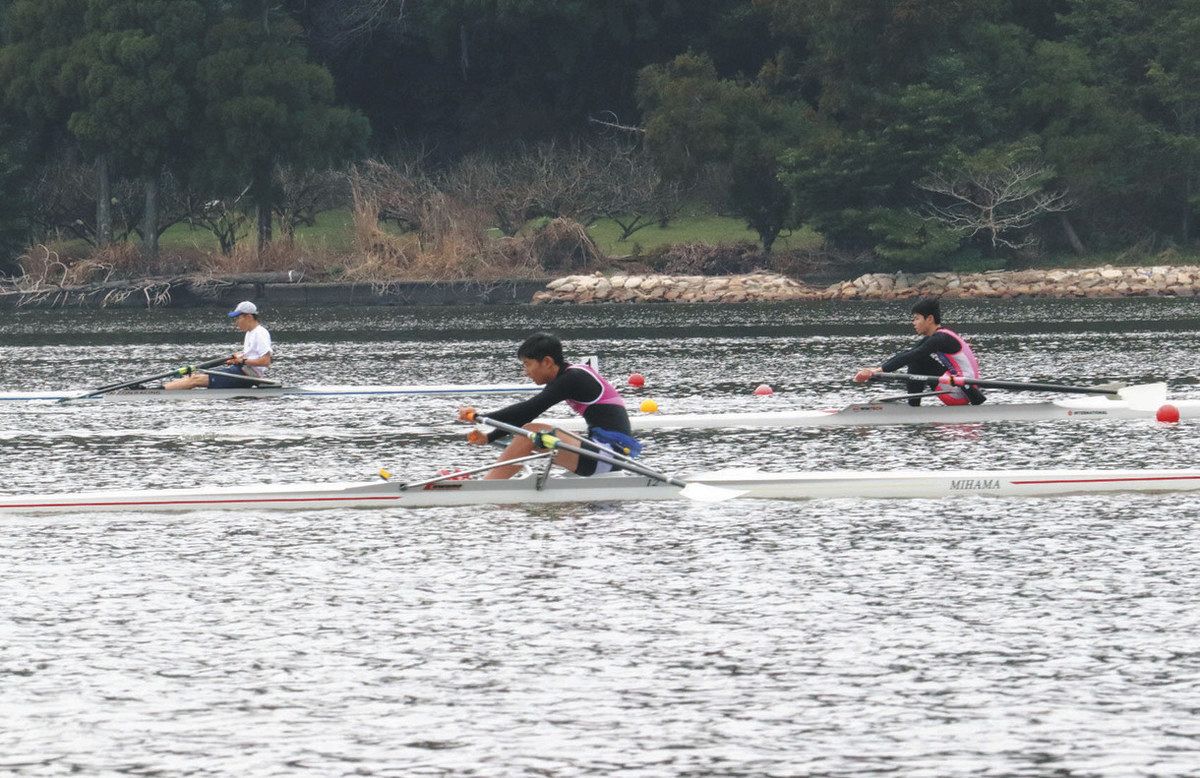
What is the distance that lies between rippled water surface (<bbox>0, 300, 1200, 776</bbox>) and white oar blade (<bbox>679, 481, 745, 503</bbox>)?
0.50 feet

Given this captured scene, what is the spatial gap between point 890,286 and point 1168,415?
46263 mm

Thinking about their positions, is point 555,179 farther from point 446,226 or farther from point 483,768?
point 483,768

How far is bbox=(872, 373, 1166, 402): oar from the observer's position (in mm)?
24297

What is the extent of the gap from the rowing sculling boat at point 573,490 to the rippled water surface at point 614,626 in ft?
0.52

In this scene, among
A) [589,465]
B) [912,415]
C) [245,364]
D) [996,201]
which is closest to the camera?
[589,465]

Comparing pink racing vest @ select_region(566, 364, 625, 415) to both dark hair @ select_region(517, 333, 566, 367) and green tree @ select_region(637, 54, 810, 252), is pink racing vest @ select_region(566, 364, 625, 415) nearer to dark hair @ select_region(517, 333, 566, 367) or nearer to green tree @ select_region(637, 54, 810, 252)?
dark hair @ select_region(517, 333, 566, 367)

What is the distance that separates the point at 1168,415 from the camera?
998 inches

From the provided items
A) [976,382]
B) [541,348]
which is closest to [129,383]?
[976,382]

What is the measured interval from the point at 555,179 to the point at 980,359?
1668 inches

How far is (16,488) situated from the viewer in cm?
2089

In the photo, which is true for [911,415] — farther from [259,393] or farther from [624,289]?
[624,289]

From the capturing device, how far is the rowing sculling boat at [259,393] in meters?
30.4

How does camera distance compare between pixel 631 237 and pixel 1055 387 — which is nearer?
pixel 1055 387

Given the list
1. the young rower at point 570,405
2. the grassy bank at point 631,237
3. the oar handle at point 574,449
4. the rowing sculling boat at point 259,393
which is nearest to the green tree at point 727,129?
the grassy bank at point 631,237
